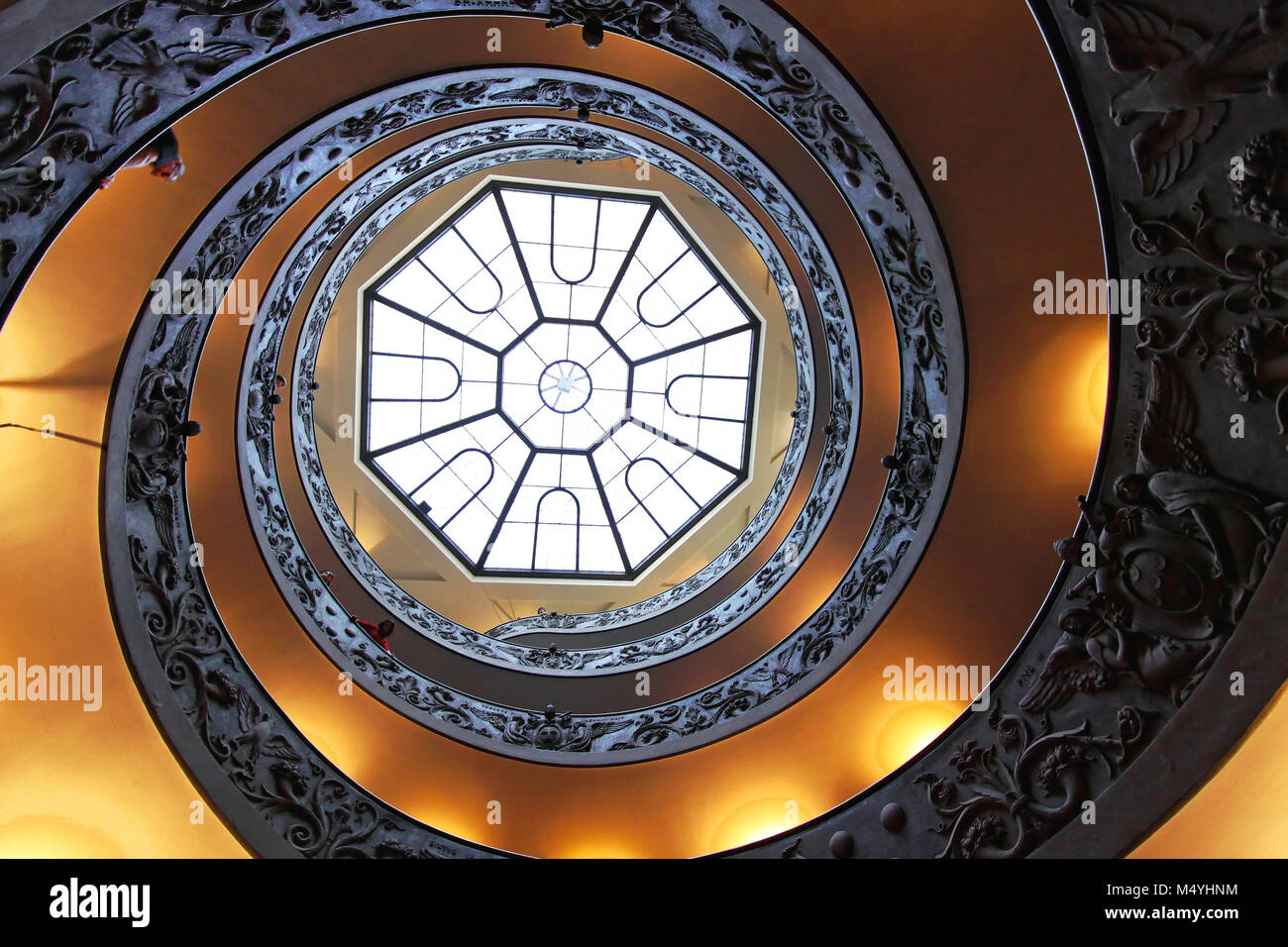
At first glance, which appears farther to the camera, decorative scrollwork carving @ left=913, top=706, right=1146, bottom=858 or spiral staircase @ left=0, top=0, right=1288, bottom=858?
decorative scrollwork carving @ left=913, top=706, right=1146, bottom=858

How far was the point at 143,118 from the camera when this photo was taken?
4.93 metres

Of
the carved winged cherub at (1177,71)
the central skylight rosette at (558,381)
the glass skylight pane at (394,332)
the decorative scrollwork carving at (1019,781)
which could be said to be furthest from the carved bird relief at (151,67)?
the glass skylight pane at (394,332)

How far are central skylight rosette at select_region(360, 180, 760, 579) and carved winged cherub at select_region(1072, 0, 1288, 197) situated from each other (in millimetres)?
9305

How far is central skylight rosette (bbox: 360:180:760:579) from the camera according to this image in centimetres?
1351

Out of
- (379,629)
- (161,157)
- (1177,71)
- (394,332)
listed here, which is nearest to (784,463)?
(379,629)

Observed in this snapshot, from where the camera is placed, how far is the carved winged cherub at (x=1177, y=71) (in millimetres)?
4105

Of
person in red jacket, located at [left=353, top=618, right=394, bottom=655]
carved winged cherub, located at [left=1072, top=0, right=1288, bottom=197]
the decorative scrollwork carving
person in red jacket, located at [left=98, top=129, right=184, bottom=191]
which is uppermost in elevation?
person in red jacket, located at [left=98, top=129, right=184, bottom=191]

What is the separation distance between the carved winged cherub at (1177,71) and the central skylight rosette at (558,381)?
9305mm

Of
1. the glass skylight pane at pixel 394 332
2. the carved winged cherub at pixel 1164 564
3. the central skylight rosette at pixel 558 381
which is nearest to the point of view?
the carved winged cherub at pixel 1164 564

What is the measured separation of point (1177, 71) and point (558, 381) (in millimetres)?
11287

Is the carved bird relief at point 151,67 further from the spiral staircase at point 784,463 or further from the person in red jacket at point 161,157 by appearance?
the person in red jacket at point 161,157

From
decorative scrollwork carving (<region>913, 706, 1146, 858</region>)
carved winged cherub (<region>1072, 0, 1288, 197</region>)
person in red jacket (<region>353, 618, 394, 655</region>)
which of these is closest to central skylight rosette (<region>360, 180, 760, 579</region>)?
person in red jacket (<region>353, 618, 394, 655</region>)

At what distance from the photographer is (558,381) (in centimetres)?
1457

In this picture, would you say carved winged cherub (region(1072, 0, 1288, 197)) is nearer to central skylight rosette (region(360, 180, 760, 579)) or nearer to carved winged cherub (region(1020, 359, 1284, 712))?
carved winged cherub (region(1020, 359, 1284, 712))
